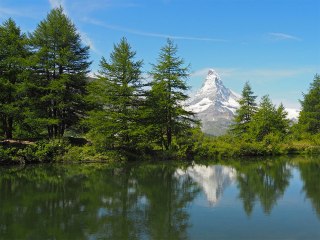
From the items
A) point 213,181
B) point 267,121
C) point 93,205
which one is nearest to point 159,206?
point 93,205

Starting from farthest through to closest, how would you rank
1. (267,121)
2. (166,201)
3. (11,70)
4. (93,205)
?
(267,121), (11,70), (166,201), (93,205)

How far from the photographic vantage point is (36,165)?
32.8 metres

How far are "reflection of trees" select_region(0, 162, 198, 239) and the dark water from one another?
0.03 m

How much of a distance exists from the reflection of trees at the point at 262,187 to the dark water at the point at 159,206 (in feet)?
0.16

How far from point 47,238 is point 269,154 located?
137 ft

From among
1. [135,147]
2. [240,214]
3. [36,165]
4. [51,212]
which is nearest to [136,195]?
[51,212]

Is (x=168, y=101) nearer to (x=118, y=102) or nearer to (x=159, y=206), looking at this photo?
(x=118, y=102)

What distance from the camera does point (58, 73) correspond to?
3972 cm

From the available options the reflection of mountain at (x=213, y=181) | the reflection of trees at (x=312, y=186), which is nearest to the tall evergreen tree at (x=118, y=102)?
the reflection of mountain at (x=213, y=181)

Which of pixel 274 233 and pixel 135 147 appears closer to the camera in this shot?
pixel 274 233

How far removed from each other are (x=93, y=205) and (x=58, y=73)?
1055 inches

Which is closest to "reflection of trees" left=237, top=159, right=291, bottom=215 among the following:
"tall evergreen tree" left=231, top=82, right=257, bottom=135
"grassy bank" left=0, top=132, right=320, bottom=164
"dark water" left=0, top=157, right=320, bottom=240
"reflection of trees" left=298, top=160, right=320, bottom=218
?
"dark water" left=0, top=157, right=320, bottom=240

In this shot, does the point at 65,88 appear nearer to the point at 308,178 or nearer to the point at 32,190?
the point at 32,190

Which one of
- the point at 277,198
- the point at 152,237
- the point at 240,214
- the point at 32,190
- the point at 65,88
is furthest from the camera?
the point at 65,88
